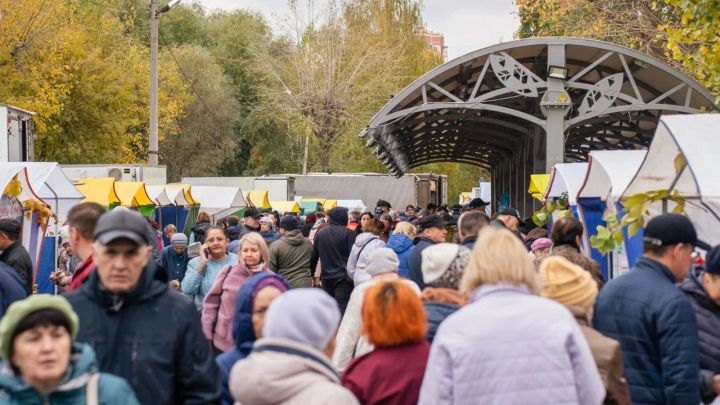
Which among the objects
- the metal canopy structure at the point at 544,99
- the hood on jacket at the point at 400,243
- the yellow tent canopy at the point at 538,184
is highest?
the metal canopy structure at the point at 544,99

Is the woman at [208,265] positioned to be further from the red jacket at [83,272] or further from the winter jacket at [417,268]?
the red jacket at [83,272]

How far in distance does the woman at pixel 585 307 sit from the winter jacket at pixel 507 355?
2.61 feet

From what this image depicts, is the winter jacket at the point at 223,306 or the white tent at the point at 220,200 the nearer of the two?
the winter jacket at the point at 223,306

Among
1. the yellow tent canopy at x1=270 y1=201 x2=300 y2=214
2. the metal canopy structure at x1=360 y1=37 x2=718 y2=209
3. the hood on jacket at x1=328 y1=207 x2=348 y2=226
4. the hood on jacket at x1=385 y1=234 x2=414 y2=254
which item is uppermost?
the metal canopy structure at x1=360 y1=37 x2=718 y2=209

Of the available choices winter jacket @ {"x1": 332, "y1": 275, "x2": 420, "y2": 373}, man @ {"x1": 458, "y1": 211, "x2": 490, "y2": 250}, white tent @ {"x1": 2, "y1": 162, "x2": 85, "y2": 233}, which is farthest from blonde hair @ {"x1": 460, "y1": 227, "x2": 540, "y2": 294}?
white tent @ {"x1": 2, "y1": 162, "x2": 85, "y2": 233}

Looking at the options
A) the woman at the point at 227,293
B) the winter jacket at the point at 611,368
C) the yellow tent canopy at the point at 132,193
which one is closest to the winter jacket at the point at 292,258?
the woman at the point at 227,293

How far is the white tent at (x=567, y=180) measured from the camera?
1370cm

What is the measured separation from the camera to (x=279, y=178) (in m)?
44.1

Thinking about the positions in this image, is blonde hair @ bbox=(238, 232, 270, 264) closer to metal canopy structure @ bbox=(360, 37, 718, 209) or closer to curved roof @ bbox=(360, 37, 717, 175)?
curved roof @ bbox=(360, 37, 717, 175)

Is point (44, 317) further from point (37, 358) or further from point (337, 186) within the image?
point (337, 186)

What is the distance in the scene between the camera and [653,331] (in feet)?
20.0

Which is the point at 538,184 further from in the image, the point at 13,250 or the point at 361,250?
the point at 13,250

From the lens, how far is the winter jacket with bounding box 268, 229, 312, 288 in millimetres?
14102

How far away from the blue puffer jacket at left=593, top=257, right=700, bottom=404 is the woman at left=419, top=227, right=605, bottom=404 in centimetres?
109
